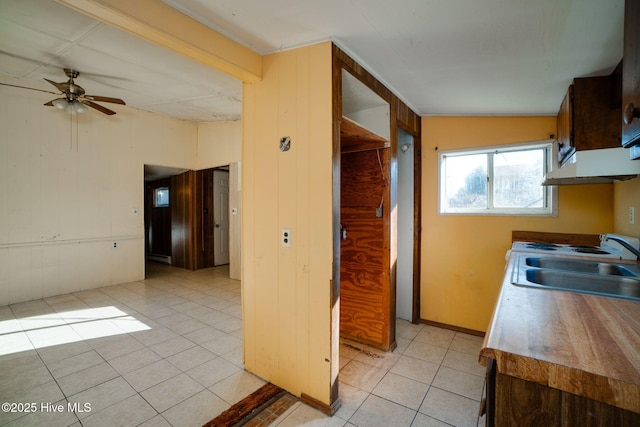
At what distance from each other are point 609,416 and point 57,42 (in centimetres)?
443

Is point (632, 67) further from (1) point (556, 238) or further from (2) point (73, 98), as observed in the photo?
(2) point (73, 98)

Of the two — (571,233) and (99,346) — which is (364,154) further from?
(99,346)

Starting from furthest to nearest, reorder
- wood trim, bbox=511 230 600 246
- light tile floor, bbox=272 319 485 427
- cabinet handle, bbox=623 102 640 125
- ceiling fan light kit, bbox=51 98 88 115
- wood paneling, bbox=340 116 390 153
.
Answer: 1. ceiling fan light kit, bbox=51 98 88 115
2. wood trim, bbox=511 230 600 246
3. wood paneling, bbox=340 116 390 153
4. light tile floor, bbox=272 319 485 427
5. cabinet handle, bbox=623 102 640 125

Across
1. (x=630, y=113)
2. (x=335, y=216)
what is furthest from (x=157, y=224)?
(x=630, y=113)

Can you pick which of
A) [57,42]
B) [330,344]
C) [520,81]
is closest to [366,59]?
[520,81]

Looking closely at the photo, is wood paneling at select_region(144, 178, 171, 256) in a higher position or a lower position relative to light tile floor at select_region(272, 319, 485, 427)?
higher

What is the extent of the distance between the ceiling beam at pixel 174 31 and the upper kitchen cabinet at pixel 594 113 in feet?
7.28

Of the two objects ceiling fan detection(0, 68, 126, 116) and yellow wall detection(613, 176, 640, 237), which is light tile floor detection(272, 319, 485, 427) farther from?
ceiling fan detection(0, 68, 126, 116)

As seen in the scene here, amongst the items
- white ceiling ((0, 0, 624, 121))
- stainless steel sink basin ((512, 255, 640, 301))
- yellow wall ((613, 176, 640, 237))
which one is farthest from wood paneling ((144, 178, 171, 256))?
yellow wall ((613, 176, 640, 237))

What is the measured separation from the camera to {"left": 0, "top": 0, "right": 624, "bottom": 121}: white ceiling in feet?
4.48

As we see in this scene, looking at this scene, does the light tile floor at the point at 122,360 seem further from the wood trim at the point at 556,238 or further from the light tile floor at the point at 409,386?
the wood trim at the point at 556,238

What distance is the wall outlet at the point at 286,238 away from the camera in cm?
191

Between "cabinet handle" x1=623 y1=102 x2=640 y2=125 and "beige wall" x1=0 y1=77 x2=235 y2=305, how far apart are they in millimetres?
4837

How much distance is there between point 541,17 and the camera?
1.33 metres
